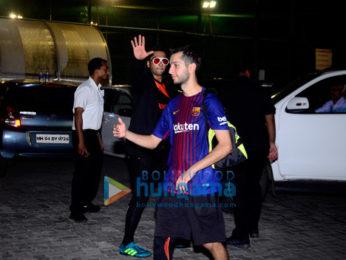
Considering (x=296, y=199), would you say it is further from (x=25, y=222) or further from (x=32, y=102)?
(x=32, y=102)

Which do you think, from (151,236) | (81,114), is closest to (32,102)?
(81,114)

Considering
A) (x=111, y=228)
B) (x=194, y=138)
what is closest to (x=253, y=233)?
(x=111, y=228)

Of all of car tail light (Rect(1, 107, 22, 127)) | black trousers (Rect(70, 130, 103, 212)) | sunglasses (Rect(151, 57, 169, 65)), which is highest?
sunglasses (Rect(151, 57, 169, 65))

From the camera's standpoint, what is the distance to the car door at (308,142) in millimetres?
7344

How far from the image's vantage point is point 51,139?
9469 millimetres

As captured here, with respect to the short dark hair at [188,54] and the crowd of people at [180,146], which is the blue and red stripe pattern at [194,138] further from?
the short dark hair at [188,54]

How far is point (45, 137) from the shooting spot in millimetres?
9445

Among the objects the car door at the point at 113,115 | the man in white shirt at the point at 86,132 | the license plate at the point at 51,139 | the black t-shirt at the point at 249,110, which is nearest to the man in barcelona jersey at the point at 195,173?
the black t-shirt at the point at 249,110

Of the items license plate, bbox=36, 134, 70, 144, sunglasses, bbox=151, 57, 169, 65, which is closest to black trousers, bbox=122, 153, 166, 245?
sunglasses, bbox=151, 57, 169, 65

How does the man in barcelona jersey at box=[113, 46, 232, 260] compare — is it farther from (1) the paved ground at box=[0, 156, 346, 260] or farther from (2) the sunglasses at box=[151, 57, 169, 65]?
(1) the paved ground at box=[0, 156, 346, 260]

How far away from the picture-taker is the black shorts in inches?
155

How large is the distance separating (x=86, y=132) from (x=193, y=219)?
3.06 meters

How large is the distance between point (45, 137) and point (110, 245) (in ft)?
13.4

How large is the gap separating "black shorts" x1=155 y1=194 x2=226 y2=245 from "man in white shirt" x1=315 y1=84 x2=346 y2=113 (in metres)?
4.05
